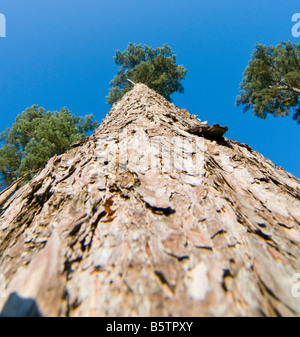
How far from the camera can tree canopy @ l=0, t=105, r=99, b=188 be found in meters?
6.31

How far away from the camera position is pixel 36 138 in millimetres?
8531

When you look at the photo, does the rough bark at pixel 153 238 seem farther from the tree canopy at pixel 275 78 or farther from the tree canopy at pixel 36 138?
the tree canopy at pixel 275 78

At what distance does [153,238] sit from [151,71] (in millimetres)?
12363

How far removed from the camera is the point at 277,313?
3.13ft

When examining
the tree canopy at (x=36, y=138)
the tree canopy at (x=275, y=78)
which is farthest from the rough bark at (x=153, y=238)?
the tree canopy at (x=275, y=78)

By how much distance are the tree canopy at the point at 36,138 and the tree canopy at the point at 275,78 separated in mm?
10929

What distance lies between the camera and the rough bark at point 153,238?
97cm

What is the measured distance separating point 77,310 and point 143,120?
8.76 ft
